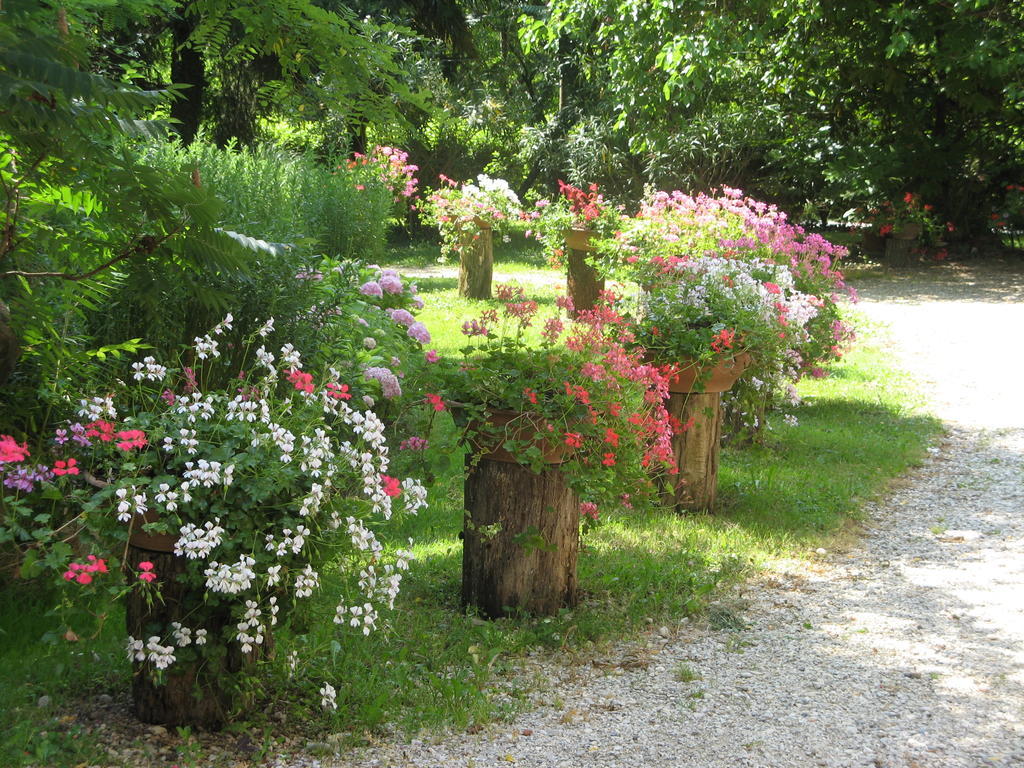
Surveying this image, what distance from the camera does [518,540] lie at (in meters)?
3.90

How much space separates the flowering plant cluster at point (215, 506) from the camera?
273cm

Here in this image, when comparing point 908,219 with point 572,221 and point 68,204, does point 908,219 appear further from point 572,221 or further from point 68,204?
point 68,204

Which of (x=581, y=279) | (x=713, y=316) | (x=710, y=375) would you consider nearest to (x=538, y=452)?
(x=710, y=375)

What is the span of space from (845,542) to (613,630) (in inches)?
75.8

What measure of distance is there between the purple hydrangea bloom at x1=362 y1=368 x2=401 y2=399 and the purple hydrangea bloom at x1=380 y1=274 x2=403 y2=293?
1.75 m

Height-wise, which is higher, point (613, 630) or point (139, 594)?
point (139, 594)

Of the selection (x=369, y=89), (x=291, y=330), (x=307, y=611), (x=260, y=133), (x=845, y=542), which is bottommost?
(x=845, y=542)

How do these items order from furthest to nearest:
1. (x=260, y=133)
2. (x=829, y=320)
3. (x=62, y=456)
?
1. (x=260, y=133)
2. (x=829, y=320)
3. (x=62, y=456)

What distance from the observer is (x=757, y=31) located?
1235 centimetres

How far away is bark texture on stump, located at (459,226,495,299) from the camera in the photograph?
42.7 ft

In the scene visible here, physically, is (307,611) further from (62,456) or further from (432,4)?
(432,4)

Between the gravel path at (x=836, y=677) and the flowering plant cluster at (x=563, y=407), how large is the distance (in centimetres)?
74

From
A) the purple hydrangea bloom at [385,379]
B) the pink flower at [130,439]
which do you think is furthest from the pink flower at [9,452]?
the purple hydrangea bloom at [385,379]

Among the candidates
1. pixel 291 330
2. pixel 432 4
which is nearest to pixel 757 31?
pixel 432 4
